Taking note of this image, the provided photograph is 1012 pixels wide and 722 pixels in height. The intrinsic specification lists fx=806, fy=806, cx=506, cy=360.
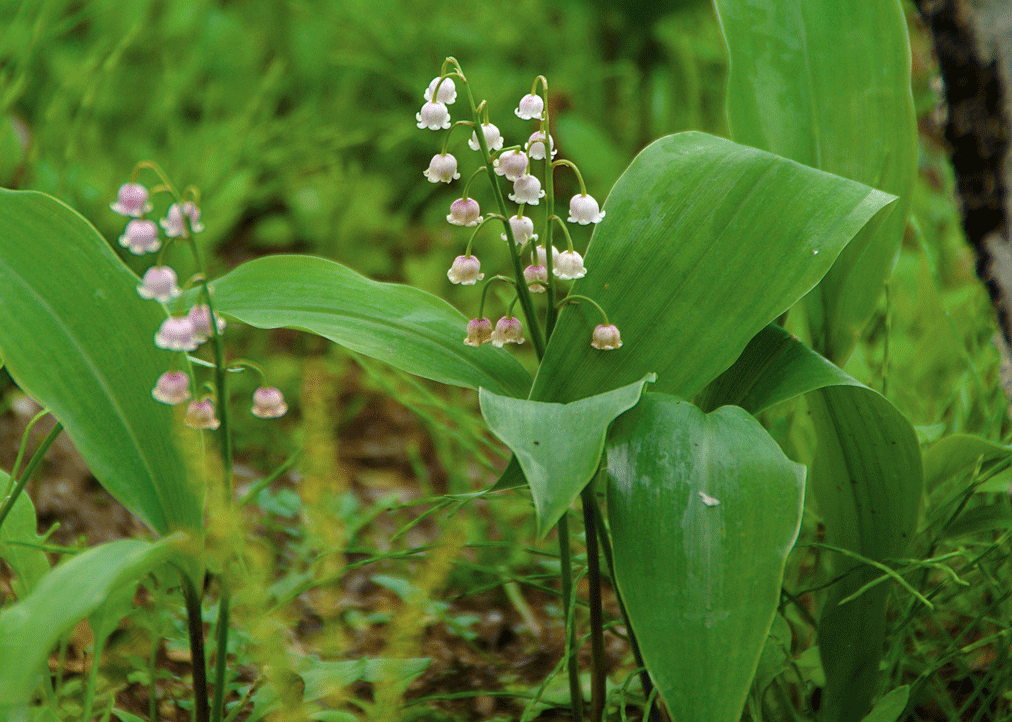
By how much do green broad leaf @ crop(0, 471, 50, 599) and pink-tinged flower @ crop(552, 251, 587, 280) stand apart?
0.72 metres

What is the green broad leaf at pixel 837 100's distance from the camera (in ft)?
3.59

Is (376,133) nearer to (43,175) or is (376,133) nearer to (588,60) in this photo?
(588,60)

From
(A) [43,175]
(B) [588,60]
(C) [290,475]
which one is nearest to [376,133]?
(B) [588,60]

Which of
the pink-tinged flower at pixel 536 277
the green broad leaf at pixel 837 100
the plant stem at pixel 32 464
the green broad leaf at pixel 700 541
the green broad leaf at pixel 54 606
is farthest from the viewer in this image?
the green broad leaf at pixel 837 100

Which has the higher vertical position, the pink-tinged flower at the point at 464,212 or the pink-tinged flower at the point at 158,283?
the pink-tinged flower at the point at 464,212

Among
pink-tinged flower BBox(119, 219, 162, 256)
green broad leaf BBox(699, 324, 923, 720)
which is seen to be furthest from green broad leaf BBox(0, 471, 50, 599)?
green broad leaf BBox(699, 324, 923, 720)

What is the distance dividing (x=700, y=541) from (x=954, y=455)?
0.49 m

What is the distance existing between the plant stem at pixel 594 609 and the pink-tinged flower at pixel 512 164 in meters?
0.36

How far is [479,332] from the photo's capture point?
0.90m

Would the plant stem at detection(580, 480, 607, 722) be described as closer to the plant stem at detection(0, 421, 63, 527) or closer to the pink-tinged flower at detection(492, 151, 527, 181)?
the pink-tinged flower at detection(492, 151, 527, 181)

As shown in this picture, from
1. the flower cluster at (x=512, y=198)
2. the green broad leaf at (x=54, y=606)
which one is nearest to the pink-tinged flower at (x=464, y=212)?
the flower cluster at (x=512, y=198)

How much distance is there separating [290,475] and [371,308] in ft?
3.85

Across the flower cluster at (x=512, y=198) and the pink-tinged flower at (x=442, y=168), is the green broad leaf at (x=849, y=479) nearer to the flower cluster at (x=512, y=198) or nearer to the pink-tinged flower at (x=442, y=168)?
the flower cluster at (x=512, y=198)

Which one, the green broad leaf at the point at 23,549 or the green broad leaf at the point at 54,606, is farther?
the green broad leaf at the point at 23,549
